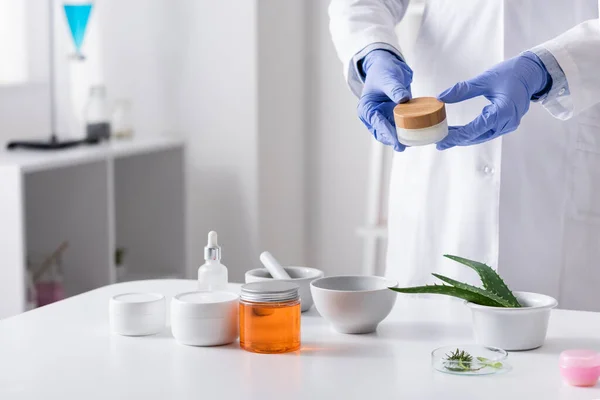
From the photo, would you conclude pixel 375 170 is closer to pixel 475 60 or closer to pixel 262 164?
pixel 262 164

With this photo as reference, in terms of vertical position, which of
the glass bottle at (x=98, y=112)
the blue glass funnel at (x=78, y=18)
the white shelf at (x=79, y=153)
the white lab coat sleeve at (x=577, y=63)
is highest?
the blue glass funnel at (x=78, y=18)

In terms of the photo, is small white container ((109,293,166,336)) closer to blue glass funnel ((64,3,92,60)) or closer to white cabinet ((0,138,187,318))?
white cabinet ((0,138,187,318))

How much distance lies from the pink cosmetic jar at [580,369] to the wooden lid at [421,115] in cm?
39

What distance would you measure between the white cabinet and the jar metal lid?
52.1 inches

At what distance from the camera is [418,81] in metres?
1.80

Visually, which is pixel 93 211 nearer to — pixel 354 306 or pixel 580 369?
pixel 354 306

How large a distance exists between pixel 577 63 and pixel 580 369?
607 mm

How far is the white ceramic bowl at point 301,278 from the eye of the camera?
4.35 ft

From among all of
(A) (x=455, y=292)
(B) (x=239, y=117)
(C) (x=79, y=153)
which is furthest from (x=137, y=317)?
(B) (x=239, y=117)

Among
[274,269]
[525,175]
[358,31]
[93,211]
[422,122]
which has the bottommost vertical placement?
[93,211]

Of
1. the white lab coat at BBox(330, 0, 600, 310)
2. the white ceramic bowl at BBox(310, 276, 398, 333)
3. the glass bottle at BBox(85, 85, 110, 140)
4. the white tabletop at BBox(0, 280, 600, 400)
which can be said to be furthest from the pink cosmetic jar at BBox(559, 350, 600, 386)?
the glass bottle at BBox(85, 85, 110, 140)

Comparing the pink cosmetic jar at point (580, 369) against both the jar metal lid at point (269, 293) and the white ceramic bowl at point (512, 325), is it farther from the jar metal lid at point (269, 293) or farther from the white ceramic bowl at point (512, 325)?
the jar metal lid at point (269, 293)

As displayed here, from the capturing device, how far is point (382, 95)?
151 centimetres

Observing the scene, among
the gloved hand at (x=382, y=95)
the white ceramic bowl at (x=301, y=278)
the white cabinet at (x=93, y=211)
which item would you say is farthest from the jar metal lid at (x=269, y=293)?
the white cabinet at (x=93, y=211)
